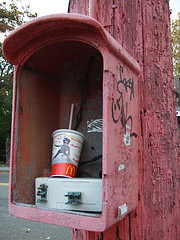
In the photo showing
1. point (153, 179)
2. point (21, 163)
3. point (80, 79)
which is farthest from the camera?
point (80, 79)

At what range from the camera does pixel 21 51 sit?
66.4 inches

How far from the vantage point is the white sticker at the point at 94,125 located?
2.09 metres

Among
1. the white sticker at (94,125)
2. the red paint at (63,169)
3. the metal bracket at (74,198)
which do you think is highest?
the white sticker at (94,125)

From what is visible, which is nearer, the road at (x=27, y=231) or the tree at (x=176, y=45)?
the road at (x=27, y=231)

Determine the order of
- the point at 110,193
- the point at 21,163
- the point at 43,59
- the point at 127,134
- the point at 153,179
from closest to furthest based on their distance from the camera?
the point at 110,193
the point at 127,134
the point at 153,179
the point at 21,163
the point at 43,59

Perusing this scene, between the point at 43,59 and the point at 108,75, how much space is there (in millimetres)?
776

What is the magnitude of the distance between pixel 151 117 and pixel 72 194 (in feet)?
2.40

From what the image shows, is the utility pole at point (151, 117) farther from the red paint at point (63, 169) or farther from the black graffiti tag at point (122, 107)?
the red paint at point (63, 169)

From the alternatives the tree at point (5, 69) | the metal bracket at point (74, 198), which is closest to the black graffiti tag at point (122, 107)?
the metal bracket at point (74, 198)

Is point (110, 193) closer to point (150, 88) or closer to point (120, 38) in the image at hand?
point (150, 88)

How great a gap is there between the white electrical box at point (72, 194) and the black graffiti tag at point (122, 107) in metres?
0.39

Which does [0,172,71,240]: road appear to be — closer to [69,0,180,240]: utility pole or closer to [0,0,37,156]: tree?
[69,0,180,240]: utility pole

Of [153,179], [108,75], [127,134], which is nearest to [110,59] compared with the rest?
[108,75]

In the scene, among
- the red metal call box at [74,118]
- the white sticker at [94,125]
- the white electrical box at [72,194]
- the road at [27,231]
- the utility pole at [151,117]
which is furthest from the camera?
the road at [27,231]
